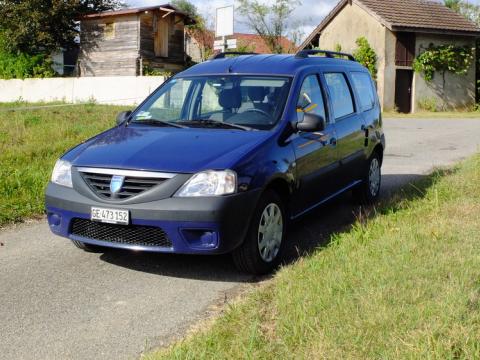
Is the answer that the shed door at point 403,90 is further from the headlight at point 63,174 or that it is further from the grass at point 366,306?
the headlight at point 63,174

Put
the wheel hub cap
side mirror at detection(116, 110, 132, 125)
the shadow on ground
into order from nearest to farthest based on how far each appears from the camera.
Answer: the wheel hub cap
the shadow on ground
side mirror at detection(116, 110, 132, 125)

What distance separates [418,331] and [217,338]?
112cm

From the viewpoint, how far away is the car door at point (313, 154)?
5.54 meters

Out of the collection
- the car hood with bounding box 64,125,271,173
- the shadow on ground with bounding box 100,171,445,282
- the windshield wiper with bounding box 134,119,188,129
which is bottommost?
the shadow on ground with bounding box 100,171,445,282

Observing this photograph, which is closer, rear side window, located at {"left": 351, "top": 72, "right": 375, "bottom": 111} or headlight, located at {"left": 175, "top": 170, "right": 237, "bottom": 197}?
headlight, located at {"left": 175, "top": 170, "right": 237, "bottom": 197}

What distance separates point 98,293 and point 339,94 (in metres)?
3.53

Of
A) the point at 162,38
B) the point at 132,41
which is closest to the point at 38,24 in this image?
the point at 132,41

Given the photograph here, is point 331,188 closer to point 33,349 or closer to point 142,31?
point 33,349

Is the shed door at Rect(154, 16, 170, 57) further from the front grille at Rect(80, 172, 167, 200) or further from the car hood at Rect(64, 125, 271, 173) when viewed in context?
the front grille at Rect(80, 172, 167, 200)

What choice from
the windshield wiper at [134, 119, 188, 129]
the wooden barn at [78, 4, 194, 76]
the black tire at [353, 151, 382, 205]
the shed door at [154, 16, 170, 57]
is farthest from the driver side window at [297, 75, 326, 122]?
the shed door at [154, 16, 170, 57]

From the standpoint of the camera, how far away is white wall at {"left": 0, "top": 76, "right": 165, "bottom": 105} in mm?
29578

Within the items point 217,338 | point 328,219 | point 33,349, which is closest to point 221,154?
point 217,338

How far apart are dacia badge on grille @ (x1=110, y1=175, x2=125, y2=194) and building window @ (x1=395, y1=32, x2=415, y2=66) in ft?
96.6

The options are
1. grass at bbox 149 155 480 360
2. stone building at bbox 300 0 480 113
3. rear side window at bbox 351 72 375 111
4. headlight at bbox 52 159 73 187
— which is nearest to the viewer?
grass at bbox 149 155 480 360
